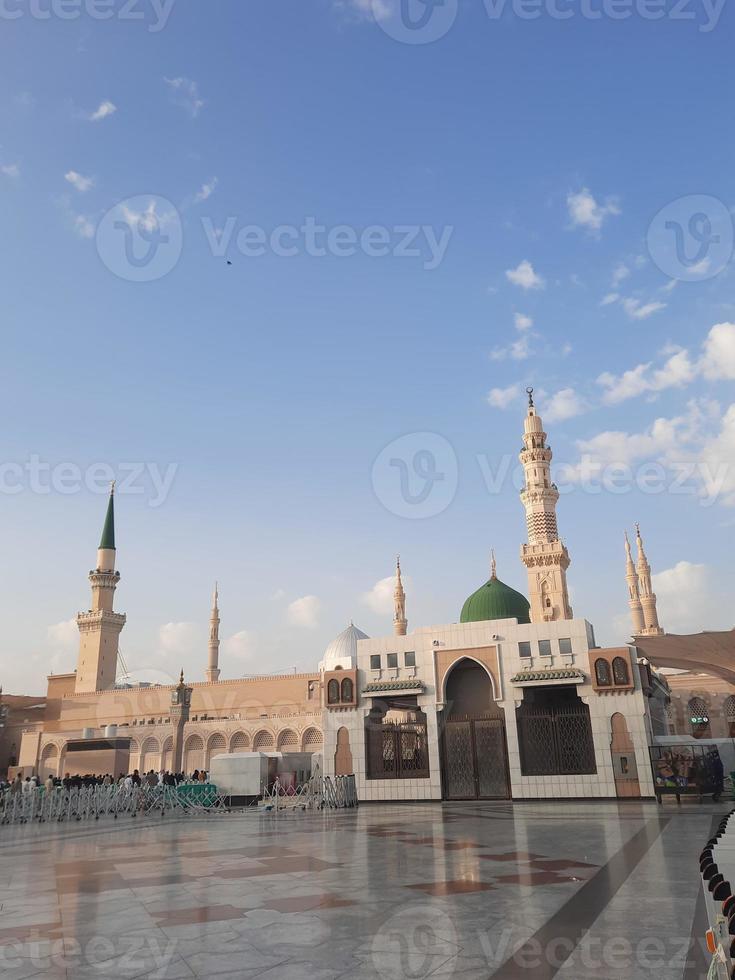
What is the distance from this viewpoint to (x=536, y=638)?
26297mm

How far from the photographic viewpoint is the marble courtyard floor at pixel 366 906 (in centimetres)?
516

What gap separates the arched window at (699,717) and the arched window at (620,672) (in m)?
34.0

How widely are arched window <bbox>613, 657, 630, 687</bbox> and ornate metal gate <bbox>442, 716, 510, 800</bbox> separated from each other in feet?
14.4

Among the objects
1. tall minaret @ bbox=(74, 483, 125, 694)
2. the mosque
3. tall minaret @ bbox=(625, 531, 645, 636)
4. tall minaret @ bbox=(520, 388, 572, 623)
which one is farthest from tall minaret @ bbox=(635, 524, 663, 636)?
tall minaret @ bbox=(74, 483, 125, 694)

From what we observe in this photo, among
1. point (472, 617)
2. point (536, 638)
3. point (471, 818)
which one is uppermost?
point (472, 617)

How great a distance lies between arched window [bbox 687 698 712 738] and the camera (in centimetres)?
5306

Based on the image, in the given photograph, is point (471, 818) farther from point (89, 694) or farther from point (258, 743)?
point (89, 694)

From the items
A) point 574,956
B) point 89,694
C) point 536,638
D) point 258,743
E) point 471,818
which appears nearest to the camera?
point 574,956

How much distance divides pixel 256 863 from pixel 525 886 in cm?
435

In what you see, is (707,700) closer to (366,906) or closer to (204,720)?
(204,720)

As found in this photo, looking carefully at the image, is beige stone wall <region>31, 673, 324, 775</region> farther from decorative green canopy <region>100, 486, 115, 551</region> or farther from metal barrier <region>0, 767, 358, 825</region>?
metal barrier <region>0, 767, 358, 825</region>

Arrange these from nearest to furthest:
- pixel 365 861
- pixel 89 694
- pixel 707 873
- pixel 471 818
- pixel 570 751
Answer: pixel 707 873 < pixel 365 861 < pixel 471 818 < pixel 570 751 < pixel 89 694

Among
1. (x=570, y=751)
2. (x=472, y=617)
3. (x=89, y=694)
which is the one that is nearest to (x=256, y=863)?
(x=570, y=751)

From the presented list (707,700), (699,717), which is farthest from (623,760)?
(699,717)
